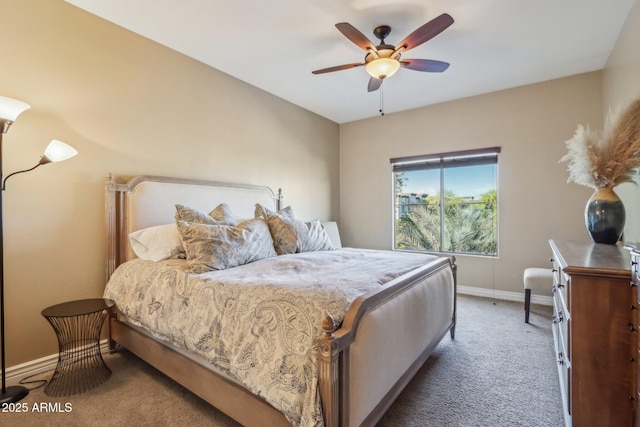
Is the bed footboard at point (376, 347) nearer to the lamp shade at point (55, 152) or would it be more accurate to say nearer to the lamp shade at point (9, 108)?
the lamp shade at point (55, 152)

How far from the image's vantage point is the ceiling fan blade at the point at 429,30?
6.50 feet

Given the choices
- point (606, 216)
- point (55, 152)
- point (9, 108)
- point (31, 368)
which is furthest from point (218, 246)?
point (606, 216)

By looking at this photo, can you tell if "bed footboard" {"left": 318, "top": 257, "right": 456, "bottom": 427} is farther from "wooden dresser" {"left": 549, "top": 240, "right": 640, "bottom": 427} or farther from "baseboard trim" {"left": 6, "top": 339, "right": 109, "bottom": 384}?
"baseboard trim" {"left": 6, "top": 339, "right": 109, "bottom": 384}

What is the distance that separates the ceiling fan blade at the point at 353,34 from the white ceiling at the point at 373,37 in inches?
11.9

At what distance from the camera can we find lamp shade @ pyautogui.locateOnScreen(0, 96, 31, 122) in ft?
5.82

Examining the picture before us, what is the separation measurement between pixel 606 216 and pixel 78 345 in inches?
154

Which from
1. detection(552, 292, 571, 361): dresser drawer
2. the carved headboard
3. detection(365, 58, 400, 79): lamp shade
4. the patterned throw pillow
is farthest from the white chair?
the carved headboard

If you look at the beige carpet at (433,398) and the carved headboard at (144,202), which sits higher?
the carved headboard at (144,202)

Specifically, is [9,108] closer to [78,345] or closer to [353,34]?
[78,345]

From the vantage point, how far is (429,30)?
211 cm

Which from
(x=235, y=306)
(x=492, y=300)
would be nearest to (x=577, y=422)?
(x=235, y=306)

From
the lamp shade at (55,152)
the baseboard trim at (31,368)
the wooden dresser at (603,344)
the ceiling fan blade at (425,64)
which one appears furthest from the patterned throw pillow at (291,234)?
the wooden dresser at (603,344)

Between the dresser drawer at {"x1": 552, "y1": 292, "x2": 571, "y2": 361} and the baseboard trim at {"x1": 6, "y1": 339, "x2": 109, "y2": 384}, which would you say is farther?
the baseboard trim at {"x1": 6, "y1": 339, "x2": 109, "y2": 384}

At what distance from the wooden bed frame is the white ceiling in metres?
1.38
